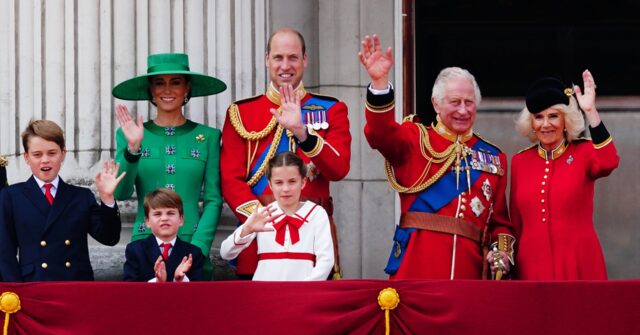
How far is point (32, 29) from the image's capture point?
9562 millimetres

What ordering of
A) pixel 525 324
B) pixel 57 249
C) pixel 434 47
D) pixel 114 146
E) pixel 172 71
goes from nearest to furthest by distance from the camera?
pixel 525 324, pixel 57 249, pixel 172 71, pixel 114 146, pixel 434 47

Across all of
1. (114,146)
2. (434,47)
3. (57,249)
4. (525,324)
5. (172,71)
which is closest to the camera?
(525,324)

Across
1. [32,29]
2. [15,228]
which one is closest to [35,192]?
[15,228]

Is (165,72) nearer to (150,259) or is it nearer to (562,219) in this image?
Answer: (150,259)

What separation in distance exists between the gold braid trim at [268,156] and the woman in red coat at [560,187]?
119 cm

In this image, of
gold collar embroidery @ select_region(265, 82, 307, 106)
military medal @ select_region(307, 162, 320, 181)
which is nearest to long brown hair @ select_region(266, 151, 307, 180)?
military medal @ select_region(307, 162, 320, 181)

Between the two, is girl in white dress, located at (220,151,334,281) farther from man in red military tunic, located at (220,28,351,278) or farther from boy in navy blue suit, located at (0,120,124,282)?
boy in navy blue suit, located at (0,120,124,282)

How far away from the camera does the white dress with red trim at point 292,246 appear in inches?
316

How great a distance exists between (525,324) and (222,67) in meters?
2.79

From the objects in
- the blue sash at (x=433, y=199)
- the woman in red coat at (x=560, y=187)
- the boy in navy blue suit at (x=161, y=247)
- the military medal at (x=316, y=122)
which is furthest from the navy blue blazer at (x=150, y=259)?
the woman in red coat at (x=560, y=187)

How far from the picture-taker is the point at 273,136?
28.2ft

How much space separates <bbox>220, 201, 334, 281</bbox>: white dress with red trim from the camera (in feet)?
26.3

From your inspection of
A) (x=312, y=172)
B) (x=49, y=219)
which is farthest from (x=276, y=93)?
(x=49, y=219)

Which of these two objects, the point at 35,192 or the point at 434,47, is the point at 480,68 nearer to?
the point at 434,47
